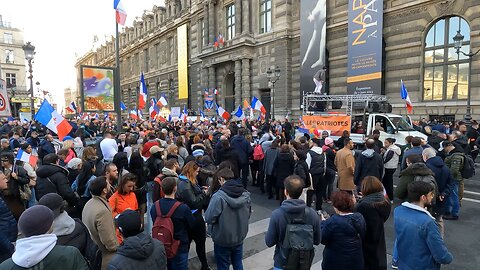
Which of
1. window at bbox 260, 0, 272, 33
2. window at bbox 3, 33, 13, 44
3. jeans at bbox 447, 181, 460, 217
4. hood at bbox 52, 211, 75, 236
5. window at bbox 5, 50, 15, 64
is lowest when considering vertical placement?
jeans at bbox 447, 181, 460, 217

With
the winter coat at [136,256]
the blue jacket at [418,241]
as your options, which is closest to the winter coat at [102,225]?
the winter coat at [136,256]

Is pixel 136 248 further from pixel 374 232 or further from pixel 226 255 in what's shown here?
pixel 374 232

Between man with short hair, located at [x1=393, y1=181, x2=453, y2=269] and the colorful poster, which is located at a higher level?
the colorful poster

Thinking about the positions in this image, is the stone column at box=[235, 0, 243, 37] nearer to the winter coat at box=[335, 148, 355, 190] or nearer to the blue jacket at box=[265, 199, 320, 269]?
the winter coat at box=[335, 148, 355, 190]

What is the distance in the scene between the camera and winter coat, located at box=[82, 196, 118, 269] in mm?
3242

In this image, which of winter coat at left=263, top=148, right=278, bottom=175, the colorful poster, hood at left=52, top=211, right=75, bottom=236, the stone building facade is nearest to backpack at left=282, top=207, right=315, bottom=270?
hood at left=52, top=211, right=75, bottom=236

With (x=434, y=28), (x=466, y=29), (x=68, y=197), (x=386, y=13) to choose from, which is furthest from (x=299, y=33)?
A: (x=68, y=197)

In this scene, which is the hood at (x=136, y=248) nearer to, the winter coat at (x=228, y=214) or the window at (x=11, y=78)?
the winter coat at (x=228, y=214)

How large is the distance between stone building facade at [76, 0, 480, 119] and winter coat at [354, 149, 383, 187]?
13.4 meters

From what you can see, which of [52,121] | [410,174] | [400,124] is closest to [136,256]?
[410,174]

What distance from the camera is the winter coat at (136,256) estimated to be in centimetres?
236

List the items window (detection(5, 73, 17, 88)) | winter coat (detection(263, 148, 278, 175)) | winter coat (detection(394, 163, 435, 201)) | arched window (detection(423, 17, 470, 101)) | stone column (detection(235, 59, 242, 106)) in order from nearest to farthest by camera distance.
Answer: winter coat (detection(394, 163, 435, 201)) → winter coat (detection(263, 148, 278, 175)) → arched window (detection(423, 17, 470, 101)) → stone column (detection(235, 59, 242, 106)) → window (detection(5, 73, 17, 88))

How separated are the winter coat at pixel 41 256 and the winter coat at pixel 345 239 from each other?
2180mm

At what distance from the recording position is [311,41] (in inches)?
922
